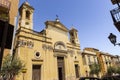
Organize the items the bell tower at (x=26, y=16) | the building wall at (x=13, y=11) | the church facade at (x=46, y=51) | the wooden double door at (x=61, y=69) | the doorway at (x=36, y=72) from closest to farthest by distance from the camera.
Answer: the building wall at (x=13, y=11), the church facade at (x=46, y=51), the doorway at (x=36, y=72), the bell tower at (x=26, y=16), the wooden double door at (x=61, y=69)

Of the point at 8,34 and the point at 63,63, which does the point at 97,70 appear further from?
the point at 8,34

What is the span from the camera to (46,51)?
19.2 meters

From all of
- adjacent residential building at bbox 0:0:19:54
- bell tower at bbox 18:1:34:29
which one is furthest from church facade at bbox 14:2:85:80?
adjacent residential building at bbox 0:0:19:54

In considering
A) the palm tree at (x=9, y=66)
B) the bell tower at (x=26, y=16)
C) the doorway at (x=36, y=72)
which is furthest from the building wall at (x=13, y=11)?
the doorway at (x=36, y=72)

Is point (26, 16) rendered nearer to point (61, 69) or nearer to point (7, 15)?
point (61, 69)

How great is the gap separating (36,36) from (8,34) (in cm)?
1725

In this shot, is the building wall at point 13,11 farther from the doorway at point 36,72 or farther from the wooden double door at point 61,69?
the wooden double door at point 61,69

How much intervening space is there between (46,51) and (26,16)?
6531 millimetres

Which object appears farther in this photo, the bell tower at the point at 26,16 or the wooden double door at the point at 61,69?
the wooden double door at the point at 61,69

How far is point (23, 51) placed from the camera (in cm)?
1619

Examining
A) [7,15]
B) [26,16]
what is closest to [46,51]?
[26,16]

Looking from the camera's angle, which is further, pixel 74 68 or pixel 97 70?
pixel 97 70

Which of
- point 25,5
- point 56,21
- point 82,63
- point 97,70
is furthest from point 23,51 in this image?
point 97,70

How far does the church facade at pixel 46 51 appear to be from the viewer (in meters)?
16.4
